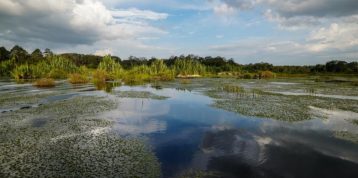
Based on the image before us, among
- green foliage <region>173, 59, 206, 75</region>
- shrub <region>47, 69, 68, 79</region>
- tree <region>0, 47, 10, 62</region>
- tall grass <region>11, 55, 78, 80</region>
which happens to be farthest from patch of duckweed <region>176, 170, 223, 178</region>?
tree <region>0, 47, 10, 62</region>

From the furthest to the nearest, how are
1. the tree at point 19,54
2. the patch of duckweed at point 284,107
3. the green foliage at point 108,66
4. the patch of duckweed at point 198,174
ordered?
the tree at point 19,54 < the green foliage at point 108,66 < the patch of duckweed at point 284,107 < the patch of duckweed at point 198,174

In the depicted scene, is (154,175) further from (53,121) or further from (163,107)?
(163,107)

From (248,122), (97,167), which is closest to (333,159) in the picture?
(248,122)

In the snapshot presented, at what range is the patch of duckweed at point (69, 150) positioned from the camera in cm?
1370

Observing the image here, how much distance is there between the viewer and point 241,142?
1912 centimetres

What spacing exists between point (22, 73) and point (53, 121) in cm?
9106

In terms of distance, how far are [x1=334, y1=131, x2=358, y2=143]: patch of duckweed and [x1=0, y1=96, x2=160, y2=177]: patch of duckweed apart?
13.6 m

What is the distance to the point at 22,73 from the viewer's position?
10331 cm

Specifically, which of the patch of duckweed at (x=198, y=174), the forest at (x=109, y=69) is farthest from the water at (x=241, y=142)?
the forest at (x=109, y=69)

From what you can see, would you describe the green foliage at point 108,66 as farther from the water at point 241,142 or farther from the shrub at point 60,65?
the water at point 241,142

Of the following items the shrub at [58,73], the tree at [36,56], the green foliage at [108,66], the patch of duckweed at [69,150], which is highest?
the tree at [36,56]

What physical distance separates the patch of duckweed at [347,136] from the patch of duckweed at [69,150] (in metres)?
13.6

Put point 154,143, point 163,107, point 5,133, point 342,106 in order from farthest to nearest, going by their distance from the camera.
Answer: point 163,107 < point 342,106 < point 5,133 < point 154,143

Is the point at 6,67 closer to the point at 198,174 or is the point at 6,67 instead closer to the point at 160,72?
the point at 160,72
